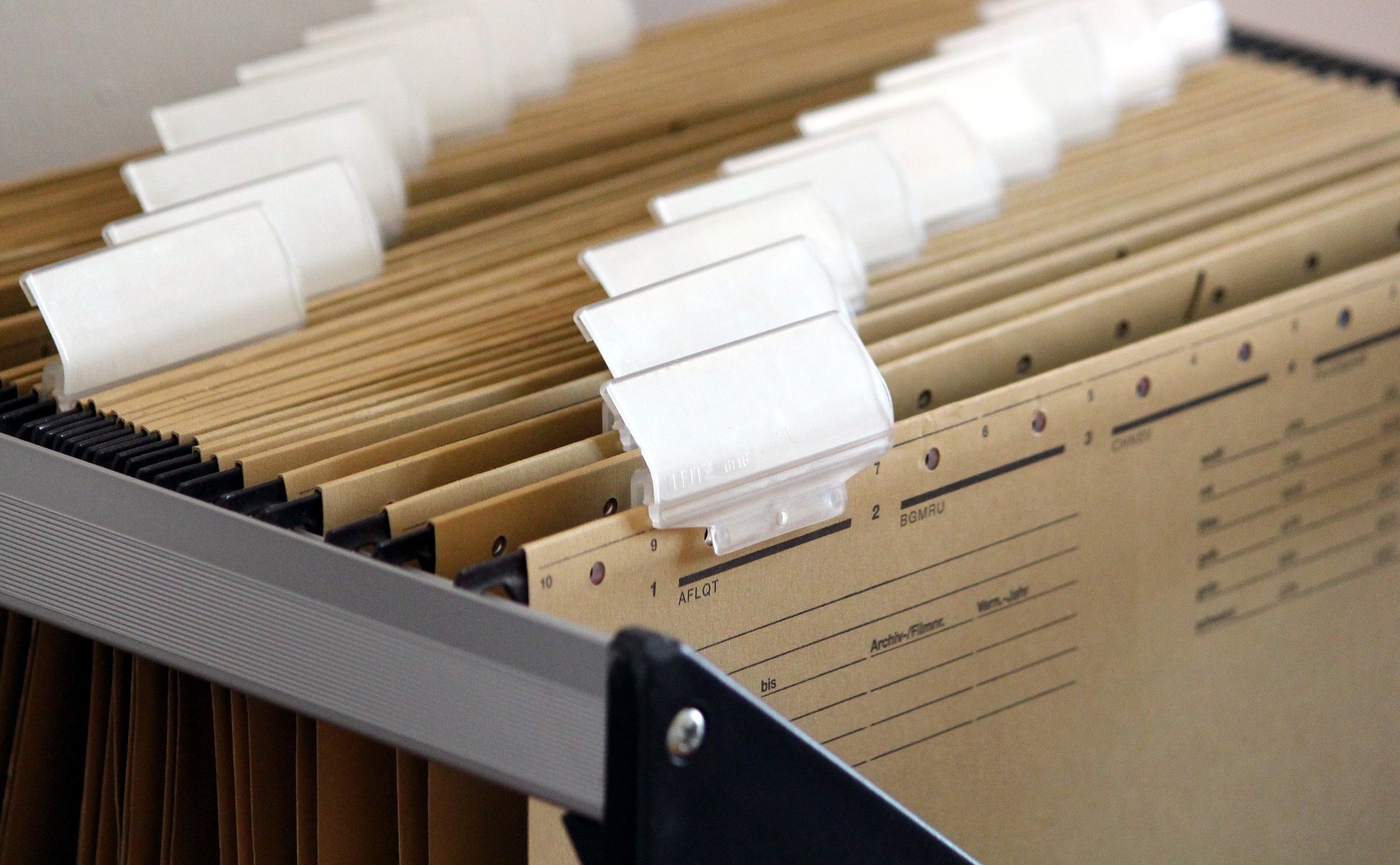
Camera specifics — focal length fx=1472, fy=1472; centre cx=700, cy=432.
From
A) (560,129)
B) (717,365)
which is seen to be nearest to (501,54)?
(560,129)

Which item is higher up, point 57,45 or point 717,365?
point 57,45

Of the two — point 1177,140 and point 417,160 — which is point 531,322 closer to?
point 417,160

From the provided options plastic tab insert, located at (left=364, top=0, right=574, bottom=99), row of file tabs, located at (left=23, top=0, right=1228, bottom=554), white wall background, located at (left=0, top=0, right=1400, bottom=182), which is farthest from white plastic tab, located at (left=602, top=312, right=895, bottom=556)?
white wall background, located at (left=0, top=0, right=1400, bottom=182)

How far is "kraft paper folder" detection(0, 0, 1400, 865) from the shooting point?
2.14 feet

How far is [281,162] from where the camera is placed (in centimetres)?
91

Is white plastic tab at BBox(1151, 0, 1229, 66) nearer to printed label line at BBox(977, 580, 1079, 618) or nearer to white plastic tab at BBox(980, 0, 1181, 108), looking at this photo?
white plastic tab at BBox(980, 0, 1181, 108)

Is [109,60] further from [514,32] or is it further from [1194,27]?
[1194,27]

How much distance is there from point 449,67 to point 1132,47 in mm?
504

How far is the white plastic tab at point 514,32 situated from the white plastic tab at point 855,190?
1.07ft

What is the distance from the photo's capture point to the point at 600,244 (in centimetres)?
77

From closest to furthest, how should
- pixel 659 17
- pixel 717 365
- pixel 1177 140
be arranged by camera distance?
pixel 717 365 < pixel 1177 140 < pixel 659 17

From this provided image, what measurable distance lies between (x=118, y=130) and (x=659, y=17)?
0.61m

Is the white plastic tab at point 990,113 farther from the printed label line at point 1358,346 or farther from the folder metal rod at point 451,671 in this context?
the folder metal rod at point 451,671

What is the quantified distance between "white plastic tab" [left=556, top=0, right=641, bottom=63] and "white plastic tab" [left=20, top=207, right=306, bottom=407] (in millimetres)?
501
